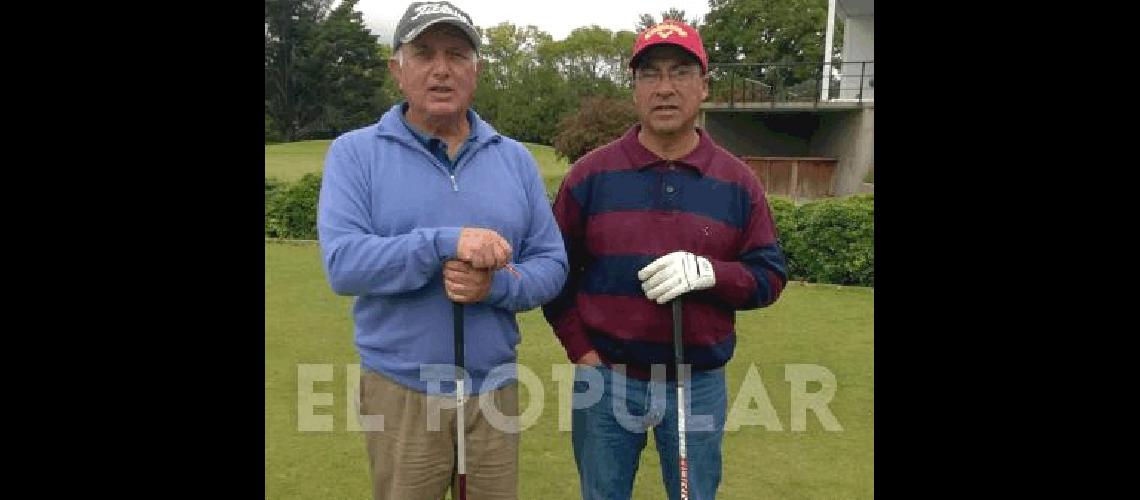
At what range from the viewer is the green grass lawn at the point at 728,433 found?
13.1 ft

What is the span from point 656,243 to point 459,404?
32.1 inches

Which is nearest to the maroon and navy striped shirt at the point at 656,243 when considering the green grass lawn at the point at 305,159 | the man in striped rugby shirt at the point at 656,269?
the man in striped rugby shirt at the point at 656,269

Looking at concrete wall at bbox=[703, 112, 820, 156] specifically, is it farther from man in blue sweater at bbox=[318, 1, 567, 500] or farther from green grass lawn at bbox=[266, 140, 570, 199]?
man in blue sweater at bbox=[318, 1, 567, 500]

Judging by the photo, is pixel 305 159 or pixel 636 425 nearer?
pixel 636 425

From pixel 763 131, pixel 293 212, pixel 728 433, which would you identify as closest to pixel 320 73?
pixel 763 131

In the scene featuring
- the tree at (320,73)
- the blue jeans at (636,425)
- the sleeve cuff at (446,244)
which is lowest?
the blue jeans at (636,425)

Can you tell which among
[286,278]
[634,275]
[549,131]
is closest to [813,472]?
[634,275]

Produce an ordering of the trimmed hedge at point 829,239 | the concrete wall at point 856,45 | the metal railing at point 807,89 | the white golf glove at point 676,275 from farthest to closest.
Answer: the concrete wall at point 856,45, the metal railing at point 807,89, the trimmed hedge at point 829,239, the white golf glove at point 676,275

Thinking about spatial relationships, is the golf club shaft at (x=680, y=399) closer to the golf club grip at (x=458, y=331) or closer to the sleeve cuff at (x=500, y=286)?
the sleeve cuff at (x=500, y=286)

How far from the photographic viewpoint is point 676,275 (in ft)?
8.20

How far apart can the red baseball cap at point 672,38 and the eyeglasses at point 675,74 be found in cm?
5

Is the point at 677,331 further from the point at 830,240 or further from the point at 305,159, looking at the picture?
the point at 305,159

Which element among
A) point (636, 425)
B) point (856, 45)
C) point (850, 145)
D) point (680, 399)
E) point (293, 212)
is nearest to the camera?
point (680, 399)

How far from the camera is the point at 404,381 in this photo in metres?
2.41
